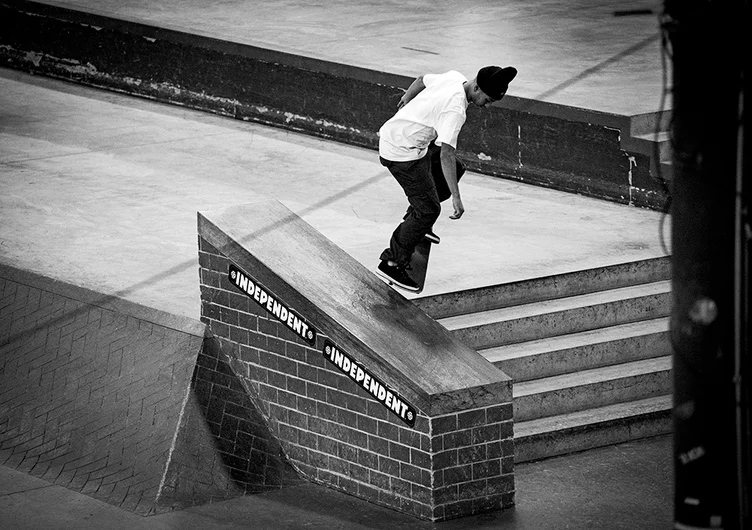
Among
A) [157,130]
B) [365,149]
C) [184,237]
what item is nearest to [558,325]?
[184,237]

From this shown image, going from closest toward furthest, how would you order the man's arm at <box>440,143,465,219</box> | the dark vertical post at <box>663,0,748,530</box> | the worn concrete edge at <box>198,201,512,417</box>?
the dark vertical post at <box>663,0,748,530</box> < the worn concrete edge at <box>198,201,512,417</box> < the man's arm at <box>440,143,465,219</box>

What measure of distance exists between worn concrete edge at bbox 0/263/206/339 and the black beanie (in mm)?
2422

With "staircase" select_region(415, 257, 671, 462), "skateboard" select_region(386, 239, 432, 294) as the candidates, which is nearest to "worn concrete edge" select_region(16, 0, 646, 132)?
"staircase" select_region(415, 257, 671, 462)

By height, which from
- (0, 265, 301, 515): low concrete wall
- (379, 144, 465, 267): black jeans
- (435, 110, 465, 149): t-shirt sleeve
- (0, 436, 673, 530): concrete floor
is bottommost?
(0, 436, 673, 530): concrete floor

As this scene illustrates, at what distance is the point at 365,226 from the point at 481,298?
6.09 ft

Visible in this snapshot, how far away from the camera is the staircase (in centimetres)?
855

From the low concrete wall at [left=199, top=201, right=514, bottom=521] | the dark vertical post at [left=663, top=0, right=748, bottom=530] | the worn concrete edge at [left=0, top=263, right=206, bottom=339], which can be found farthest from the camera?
the worn concrete edge at [left=0, top=263, right=206, bottom=339]

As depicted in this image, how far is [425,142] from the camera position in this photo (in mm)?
8430

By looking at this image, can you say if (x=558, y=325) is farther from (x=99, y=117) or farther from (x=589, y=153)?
(x=99, y=117)

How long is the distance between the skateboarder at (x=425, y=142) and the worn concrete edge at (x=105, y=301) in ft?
4.29

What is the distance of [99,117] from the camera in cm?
1416

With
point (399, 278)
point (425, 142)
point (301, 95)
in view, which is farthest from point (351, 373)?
point (301, 95)

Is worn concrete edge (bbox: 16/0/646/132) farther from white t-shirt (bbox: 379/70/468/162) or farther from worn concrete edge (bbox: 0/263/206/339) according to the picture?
worn concrete edge (bbox: 0/263/206/339)

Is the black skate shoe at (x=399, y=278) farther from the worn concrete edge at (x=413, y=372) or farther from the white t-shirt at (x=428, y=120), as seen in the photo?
the white t-shirt at (x=428, y=120)
